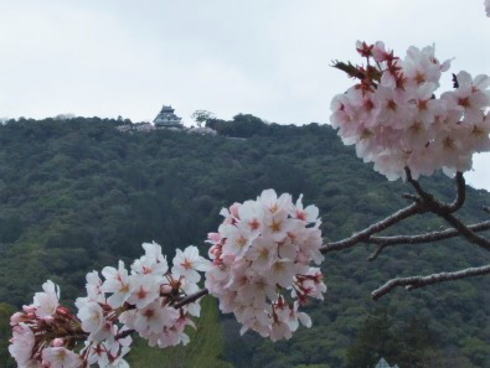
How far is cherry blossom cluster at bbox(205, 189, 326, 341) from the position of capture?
149 cm

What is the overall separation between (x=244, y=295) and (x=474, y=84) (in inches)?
18.2

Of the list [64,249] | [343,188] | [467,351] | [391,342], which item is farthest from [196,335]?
[343,188]

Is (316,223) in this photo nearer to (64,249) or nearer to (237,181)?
(64,249)

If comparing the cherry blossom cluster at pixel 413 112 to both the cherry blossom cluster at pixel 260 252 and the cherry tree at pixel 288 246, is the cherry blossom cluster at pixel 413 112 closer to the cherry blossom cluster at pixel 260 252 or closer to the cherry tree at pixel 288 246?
the cherry tree at pixel 288 246

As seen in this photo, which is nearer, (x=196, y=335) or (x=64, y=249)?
(x=196, y=335)

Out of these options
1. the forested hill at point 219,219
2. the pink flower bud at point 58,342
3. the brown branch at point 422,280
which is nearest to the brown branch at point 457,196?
the brown branch at point 422,280

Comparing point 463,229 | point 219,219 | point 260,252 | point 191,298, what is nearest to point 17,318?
point 191,298

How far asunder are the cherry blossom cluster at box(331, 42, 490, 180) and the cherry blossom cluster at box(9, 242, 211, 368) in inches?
13.2

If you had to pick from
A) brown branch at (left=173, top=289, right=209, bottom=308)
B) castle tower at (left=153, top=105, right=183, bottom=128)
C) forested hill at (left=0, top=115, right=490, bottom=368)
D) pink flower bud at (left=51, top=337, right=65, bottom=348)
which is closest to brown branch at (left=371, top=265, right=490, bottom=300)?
brown branch at (left=173, top=289, right=209, bottom=308)

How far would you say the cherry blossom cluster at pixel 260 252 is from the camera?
4.89ft

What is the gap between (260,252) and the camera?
4.89 feet

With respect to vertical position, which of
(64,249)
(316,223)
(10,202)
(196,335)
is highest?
(10,202)

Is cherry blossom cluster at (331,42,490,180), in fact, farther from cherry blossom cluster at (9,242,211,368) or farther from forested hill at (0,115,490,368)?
forested hill at (0,115,490,368)

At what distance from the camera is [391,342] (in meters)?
23.2
